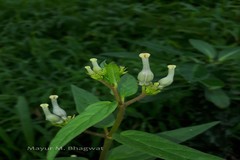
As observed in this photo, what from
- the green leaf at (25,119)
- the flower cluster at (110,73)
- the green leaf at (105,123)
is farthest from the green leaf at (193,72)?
the flower cluster at (110,73)

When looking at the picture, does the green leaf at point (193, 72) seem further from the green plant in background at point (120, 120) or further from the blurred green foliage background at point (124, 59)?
the green plant in background at point (120, 120)

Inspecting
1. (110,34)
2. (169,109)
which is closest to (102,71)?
(169,109)

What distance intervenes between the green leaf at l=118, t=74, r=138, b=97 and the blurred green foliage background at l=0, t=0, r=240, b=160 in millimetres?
681

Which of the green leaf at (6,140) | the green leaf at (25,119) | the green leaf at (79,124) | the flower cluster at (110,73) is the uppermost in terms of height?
the flower cluster at (110,73)

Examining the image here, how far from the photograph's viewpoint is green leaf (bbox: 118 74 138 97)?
108cm

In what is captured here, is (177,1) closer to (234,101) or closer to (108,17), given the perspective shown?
(108,17)

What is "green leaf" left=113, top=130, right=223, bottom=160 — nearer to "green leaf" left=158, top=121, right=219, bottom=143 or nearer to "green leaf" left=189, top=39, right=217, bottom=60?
"green leaf" left=158, top=121, right=219, bottom=143

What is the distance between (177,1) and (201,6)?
0.15 metres

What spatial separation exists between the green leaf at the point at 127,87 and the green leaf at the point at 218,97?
0.73 m

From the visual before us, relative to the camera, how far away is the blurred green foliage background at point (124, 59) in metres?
1.83

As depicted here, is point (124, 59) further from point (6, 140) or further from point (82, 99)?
point (82, 99)

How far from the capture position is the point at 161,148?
0.97m

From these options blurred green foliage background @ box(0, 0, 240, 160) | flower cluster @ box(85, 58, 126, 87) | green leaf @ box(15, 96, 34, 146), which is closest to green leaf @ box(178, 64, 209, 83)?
blurred green foliage background @ box(0, 0, 240, 160)

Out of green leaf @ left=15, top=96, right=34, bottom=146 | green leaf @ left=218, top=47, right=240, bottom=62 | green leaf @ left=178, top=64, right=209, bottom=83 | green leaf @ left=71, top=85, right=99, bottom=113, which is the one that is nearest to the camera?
green leaf @ left=71, top=85, right=99, bottom=113
